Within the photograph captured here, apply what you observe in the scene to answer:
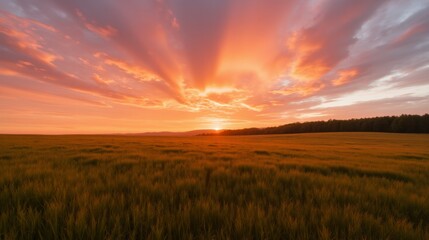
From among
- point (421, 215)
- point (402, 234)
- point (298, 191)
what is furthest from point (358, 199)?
point (402, 234)

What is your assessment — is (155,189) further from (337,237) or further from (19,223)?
(337,237)

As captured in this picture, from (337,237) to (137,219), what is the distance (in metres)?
1.79

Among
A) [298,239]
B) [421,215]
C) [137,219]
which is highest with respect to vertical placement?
[137,219]

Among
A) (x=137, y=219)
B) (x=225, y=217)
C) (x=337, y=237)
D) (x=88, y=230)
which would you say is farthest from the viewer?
(x=225, y=217)

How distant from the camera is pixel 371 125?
278 feet

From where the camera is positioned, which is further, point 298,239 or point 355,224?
point 355,224

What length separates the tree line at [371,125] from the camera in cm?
7404

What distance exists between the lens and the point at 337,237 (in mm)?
1538

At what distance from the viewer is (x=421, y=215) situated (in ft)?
7.02

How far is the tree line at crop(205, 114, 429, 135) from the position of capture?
74.0 meters

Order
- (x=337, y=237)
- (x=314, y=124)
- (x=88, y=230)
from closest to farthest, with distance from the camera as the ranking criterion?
(x=88, y=230)
(x=337, y=237)
(x=314, y=124)

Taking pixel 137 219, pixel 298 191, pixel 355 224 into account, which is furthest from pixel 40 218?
pixel 298 191

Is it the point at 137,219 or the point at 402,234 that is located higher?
the point at 137,219

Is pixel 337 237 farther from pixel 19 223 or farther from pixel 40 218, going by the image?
pixel 19 223
